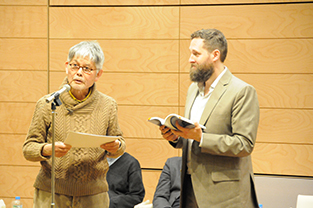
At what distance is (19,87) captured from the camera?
441cm

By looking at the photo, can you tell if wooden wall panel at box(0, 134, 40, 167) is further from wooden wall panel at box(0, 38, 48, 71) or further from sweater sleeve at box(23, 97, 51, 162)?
sweater sleeve at box(23, 97, 51, 162)

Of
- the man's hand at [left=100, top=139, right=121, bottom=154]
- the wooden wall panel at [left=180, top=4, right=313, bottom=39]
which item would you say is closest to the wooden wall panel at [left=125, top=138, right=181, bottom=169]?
the wooden wall panel at [left=180, top=4, right=313, bottom=39]

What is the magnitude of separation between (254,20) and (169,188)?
7.47 feet

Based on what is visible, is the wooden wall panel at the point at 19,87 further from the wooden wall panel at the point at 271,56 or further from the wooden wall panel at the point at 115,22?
the wooden wall panel at the point at 271,56

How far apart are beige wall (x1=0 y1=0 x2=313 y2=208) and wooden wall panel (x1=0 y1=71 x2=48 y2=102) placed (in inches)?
0.5

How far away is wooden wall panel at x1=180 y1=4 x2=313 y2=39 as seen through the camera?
4016mm

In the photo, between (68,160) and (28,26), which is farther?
(28,26)

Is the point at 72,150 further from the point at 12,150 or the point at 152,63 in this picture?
the point at 12,150

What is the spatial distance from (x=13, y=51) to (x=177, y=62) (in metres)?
2.16

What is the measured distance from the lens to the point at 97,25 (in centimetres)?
430

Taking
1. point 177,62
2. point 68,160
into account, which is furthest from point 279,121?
point 68,160

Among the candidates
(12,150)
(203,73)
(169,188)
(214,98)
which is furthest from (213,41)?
(12,150)

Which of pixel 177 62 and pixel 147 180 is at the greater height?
pixel 177 62

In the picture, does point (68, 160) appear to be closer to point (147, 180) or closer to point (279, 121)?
point (147, 180)
